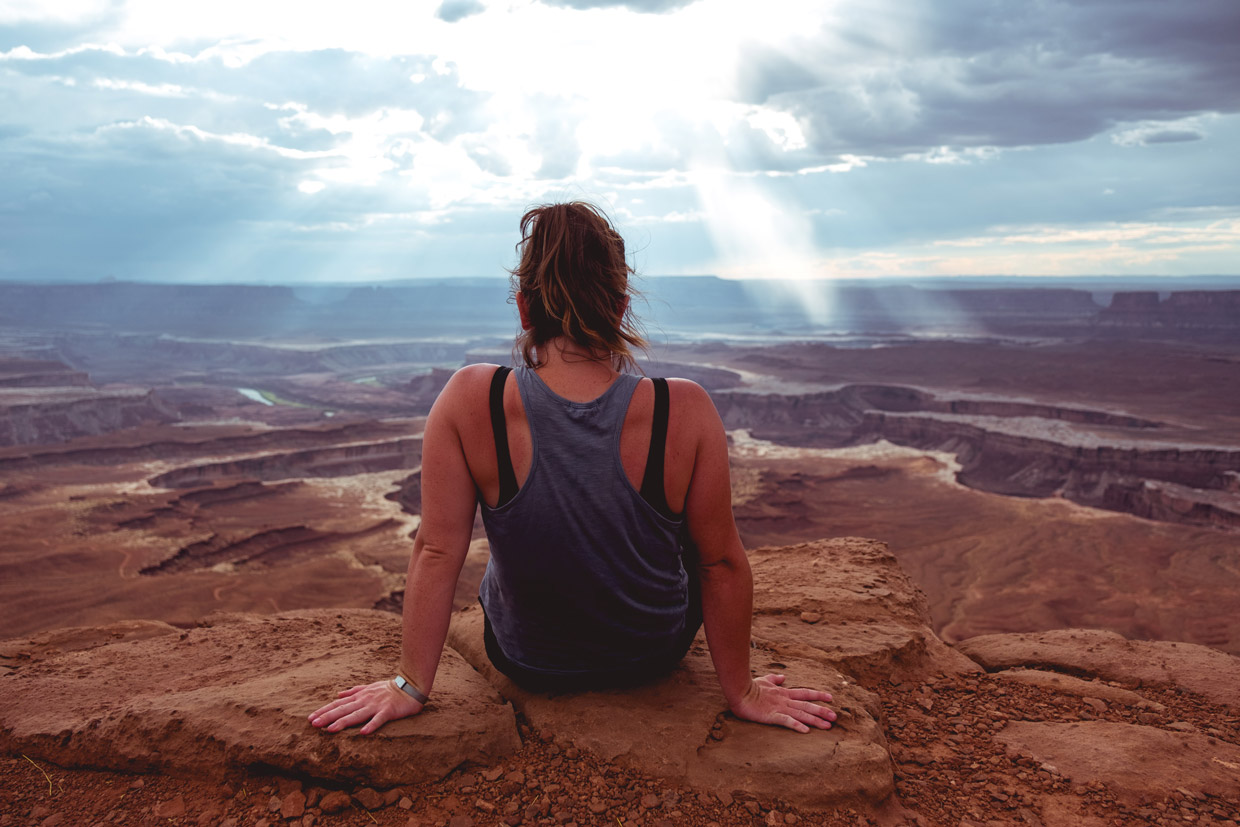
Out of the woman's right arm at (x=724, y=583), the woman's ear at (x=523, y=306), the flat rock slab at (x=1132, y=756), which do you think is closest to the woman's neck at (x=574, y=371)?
the woman's ear at (x=523, y=306)

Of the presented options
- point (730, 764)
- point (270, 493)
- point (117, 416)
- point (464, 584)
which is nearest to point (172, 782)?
point (730, 764)

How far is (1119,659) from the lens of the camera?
4.17 m

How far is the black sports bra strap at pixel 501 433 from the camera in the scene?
7.61ft

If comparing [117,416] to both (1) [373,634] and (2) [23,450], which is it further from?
(1) [373,634]

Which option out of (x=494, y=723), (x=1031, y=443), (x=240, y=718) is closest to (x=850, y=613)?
(x=494, y=723)

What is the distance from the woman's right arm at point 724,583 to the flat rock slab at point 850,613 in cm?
95

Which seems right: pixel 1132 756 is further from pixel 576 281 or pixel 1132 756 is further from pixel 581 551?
pixel 576 281

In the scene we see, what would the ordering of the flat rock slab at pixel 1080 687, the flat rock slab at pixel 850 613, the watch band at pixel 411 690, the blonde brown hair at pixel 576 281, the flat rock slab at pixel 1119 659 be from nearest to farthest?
the blonde brown hair at pixel 576 281 → the watch band at pixel 411 690 → the flat rock slab at pixel 1080 687 → the flat rock slab at pixel 850 613 → the flat rock slab at pixel 1119 659

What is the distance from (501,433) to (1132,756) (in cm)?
251

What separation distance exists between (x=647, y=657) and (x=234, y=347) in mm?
114045

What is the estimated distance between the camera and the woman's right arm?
2373mm

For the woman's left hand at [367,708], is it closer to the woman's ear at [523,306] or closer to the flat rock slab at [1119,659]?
the woman's ear at [523,306]

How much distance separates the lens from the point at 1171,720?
3348 mm

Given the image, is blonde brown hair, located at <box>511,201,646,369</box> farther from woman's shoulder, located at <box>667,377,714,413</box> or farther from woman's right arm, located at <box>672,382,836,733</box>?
woman's right arm, located at <box>672,382,836,733</box>
